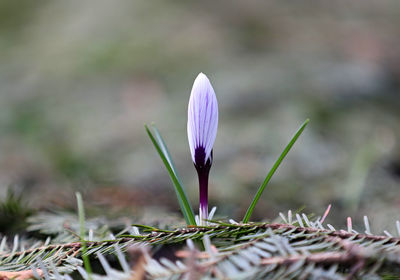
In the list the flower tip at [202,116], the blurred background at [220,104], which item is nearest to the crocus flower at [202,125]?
the flower tip at [202,116]

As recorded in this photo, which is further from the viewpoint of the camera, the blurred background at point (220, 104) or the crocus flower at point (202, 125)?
the blurred background at point (220, 104)

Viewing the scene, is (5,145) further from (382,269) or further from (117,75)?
(382,269)

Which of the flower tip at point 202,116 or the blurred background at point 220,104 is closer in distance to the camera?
the flower tip at point 202,116

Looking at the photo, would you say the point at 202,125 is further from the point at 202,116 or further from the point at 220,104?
the point at 220,104

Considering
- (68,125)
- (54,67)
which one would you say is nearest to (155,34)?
(54,67)

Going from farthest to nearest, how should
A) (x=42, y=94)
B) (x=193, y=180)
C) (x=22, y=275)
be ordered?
(x=42, y=94) → (x=193, y=180) → (x=22, y=275)

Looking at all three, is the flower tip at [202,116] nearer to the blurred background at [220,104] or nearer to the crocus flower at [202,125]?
the crocus flower at [202,125]

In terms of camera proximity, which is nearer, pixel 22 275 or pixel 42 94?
pixel 22 275
